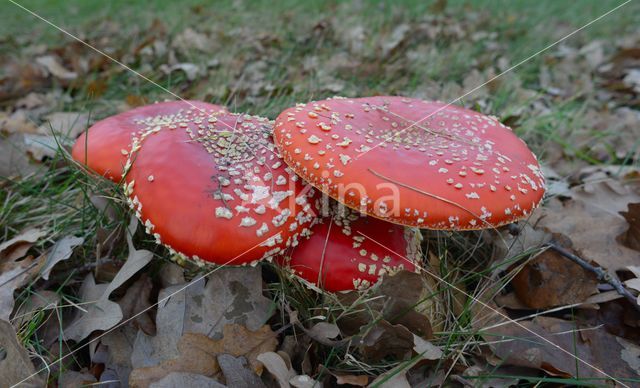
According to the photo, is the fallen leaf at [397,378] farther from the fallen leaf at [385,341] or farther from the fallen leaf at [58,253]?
the fallen leaf at [58,253]

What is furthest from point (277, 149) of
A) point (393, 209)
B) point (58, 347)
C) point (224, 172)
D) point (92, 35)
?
point (92, 35)

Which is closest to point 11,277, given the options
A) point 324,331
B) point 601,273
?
point 324,331

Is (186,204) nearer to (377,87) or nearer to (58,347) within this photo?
(58,347)

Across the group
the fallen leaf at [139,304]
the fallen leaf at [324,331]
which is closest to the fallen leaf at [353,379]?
the fallen leaf at [324,331]

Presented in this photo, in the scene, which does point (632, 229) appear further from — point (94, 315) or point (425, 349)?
point (94, 315)

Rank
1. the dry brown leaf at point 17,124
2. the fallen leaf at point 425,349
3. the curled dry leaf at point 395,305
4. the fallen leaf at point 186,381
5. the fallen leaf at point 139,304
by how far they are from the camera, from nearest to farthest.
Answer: the fallen leaf at point 186,381 → the fallen leaf at point 425,349 → the curled dry leaf at point 395,305 → the fallen leaf at point 139,304 → the dry brown leaf at point 17,124

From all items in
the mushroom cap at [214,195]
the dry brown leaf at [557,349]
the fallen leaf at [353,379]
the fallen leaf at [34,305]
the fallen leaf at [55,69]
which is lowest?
the dry brown leaf at [557,349]
